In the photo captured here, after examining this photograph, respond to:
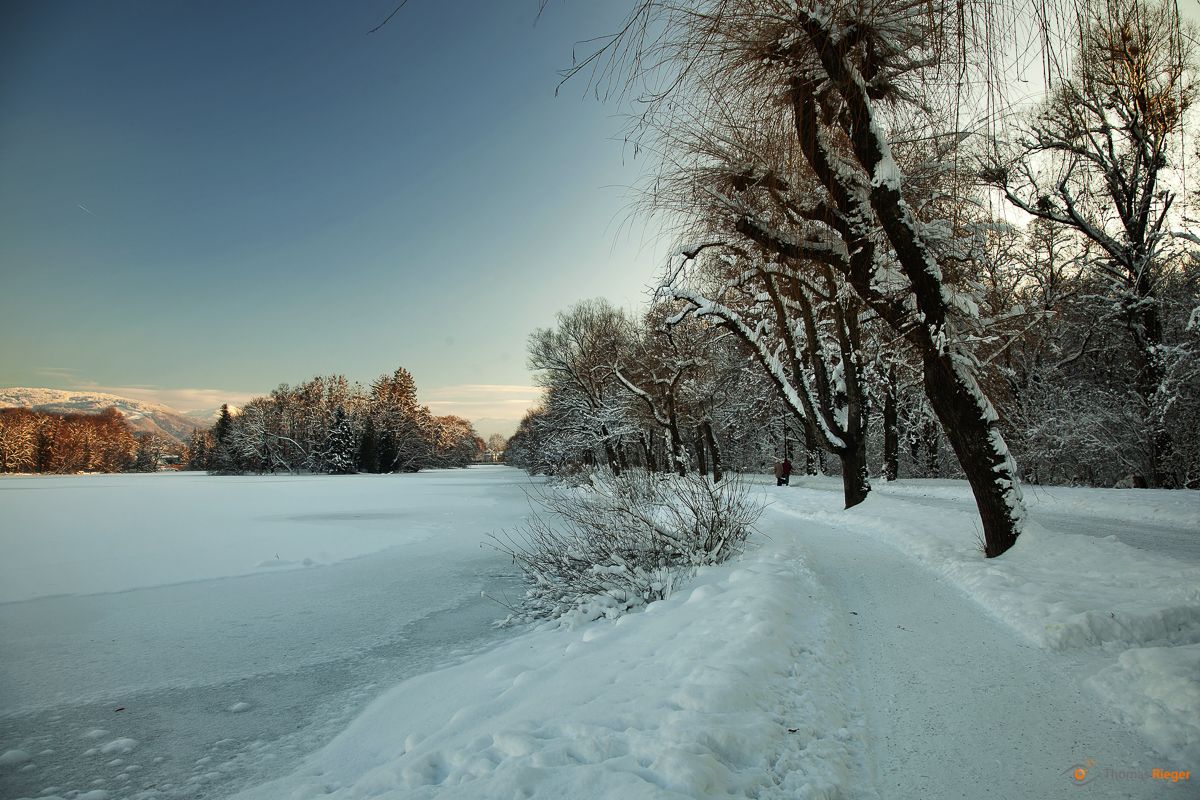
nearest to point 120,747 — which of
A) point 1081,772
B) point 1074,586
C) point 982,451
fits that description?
point 1081,772

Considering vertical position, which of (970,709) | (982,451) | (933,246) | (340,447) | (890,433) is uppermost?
(933,246)

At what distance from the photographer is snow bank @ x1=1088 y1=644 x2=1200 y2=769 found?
2658 mm

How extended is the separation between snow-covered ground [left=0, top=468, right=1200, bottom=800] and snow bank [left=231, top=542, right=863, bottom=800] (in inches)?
0.7

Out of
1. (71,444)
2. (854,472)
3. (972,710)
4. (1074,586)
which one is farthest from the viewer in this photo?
(71,444)

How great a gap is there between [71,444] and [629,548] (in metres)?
87.7

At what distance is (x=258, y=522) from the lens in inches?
741

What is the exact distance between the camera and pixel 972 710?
3195 mm

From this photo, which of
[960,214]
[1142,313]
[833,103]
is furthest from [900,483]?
[833,103]

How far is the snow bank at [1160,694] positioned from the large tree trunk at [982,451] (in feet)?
10.8

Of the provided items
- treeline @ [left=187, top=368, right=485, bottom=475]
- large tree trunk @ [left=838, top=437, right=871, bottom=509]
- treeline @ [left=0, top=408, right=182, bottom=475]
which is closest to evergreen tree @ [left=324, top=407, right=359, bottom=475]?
treeline @ [left=187, top=368, right=485, bottom=475]

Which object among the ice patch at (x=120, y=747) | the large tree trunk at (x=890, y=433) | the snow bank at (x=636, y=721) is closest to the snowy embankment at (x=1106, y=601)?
the snow bank at (x=636, y=721)

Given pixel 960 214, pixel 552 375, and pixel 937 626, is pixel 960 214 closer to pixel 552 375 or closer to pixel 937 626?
pixel 937 626

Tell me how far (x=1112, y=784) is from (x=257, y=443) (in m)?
85.9

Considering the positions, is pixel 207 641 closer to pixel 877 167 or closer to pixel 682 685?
pixel 682 685
